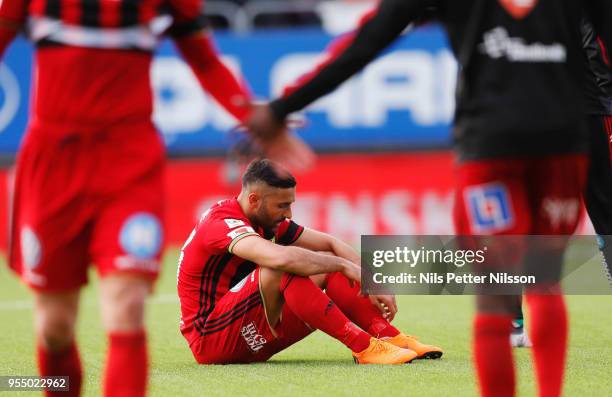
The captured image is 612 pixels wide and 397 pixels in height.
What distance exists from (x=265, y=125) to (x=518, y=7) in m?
0.93

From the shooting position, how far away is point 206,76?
4.49 metres

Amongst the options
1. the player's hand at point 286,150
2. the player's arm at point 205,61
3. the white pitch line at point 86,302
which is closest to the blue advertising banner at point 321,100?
the white pitch line at point 86,302

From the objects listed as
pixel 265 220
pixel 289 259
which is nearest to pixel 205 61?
pixel 289 259

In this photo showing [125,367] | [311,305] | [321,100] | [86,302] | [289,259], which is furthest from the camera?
[321,100]

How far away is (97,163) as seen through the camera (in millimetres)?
4105

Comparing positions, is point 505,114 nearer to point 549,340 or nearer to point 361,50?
point 361,50

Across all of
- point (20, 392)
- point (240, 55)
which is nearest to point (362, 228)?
point (240, 55)

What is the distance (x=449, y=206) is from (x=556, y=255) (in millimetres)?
10618

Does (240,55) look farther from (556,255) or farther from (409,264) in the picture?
(556,255)

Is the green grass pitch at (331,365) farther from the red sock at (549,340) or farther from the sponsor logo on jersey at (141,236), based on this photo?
the sponsor logo on jersey at (141,236)

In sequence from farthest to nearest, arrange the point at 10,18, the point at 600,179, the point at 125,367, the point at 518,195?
the point at 600,179 < the point at 10,18 < the point at 518,195 < the point at 125,367

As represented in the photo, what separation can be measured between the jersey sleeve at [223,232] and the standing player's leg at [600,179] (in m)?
1.83

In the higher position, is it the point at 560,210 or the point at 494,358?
the point at 560,210

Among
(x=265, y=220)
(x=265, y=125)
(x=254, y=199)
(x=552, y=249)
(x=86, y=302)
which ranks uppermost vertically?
(x=265, y=125)
